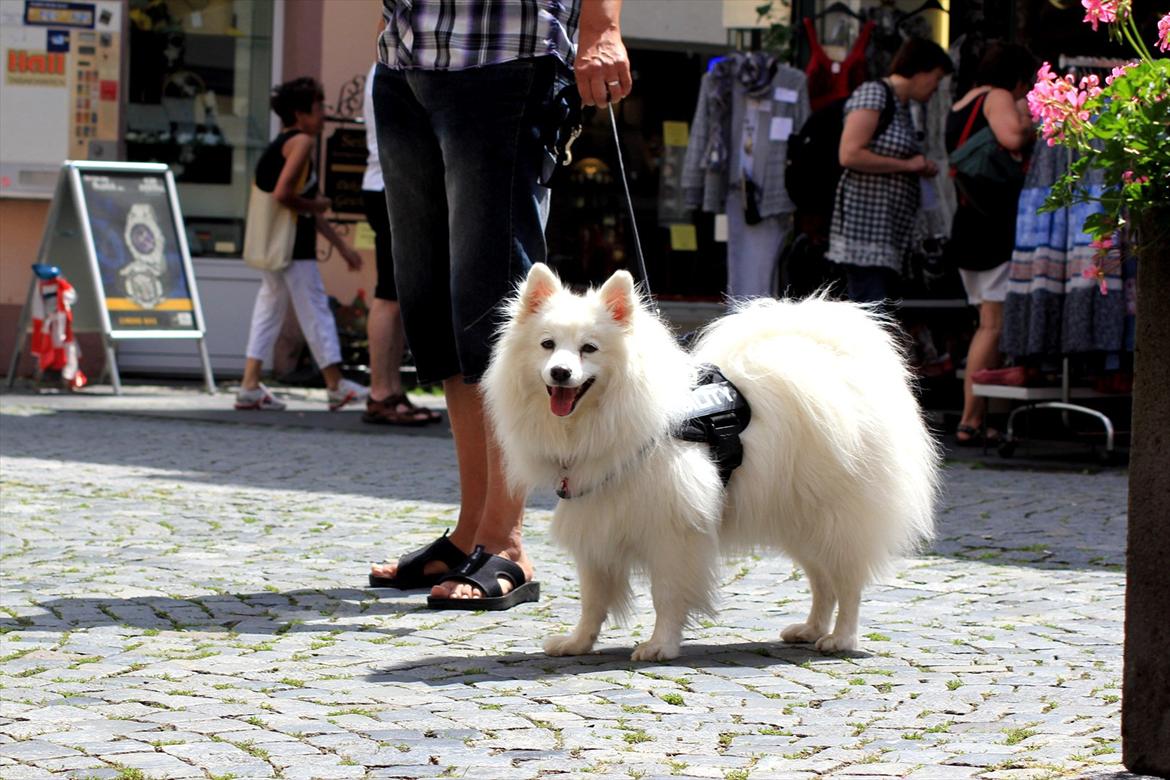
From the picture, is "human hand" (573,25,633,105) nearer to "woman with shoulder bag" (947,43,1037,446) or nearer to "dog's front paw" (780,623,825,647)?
"dog's front paw" (780,623,825,647)

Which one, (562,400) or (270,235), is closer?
(562,400)

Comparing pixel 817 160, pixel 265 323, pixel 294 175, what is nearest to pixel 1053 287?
pixel 817 160

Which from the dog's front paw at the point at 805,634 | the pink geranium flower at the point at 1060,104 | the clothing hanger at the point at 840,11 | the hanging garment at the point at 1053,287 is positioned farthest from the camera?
the clothing hanger at the point at 840,11

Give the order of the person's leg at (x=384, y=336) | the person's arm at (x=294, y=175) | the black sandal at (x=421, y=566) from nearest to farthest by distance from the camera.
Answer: the black sandal at (x=421, y=566), the person's leg at (x=384, y=336), the person's arm at (x=294, y=175)

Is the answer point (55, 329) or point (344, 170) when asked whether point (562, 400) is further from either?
point (344, 170)

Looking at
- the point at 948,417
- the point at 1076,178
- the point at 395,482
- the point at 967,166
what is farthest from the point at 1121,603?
the point at 948,417

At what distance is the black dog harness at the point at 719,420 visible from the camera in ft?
14.6

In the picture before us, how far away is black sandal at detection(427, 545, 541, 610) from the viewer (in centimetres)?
510

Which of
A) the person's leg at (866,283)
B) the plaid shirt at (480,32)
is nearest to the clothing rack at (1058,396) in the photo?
the person's leg at (866,283)

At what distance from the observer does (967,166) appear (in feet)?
31.6

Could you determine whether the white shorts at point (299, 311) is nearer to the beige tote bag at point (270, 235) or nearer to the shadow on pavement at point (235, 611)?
the beige tote bag at point (270, 235)

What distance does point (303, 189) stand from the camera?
11664 millimetres

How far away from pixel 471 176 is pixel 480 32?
0.42 metres

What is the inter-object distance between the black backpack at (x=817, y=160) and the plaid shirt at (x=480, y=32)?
617cm
